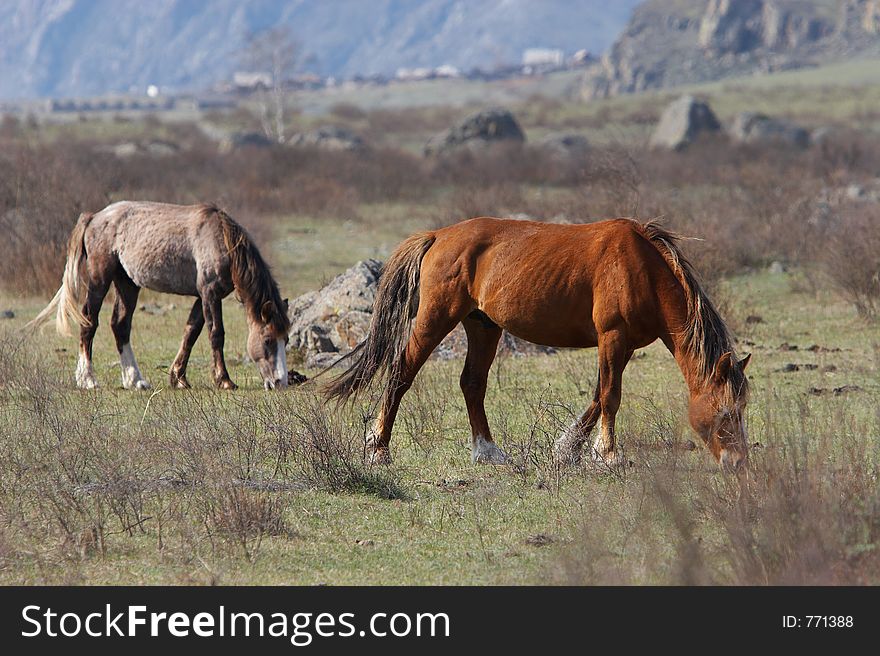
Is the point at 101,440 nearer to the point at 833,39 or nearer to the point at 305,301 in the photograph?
the point at 305,301

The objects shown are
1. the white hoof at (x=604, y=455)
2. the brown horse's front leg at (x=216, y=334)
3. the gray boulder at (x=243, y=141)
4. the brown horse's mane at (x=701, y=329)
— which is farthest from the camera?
the gray boulder at (x=243, y=141)

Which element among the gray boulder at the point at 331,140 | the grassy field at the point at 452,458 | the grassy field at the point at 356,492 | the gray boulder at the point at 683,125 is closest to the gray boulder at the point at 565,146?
the gray boulder at the point at 683,125

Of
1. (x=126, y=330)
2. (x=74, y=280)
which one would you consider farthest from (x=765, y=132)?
(x=126, y=330)

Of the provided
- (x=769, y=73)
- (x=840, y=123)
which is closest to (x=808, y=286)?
(x=840, y=123)

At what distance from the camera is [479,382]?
804 cm

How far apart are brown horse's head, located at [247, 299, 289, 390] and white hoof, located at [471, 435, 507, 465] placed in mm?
2602

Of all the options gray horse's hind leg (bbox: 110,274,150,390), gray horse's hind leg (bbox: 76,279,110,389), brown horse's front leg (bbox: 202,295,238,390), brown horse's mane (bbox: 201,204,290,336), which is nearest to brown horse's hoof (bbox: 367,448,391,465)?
brown horse's mane (bbox: 201,204,290,336)

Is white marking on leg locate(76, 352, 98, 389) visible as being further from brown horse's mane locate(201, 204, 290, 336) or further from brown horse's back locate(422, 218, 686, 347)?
brown horse's back locate(422, 218, 686, 347)

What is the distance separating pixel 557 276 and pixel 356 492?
5.64ft

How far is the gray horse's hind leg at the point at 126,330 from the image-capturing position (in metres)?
10.8

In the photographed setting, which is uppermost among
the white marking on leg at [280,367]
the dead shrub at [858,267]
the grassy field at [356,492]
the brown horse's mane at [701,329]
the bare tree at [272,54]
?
the bare tree at [272,54]

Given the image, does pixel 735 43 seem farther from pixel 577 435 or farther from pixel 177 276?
pixel 577 435

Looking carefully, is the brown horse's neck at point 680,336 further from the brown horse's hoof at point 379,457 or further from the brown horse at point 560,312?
the brown horse's hoof at point 379,457

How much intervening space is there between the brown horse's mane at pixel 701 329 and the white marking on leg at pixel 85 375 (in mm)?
5445
